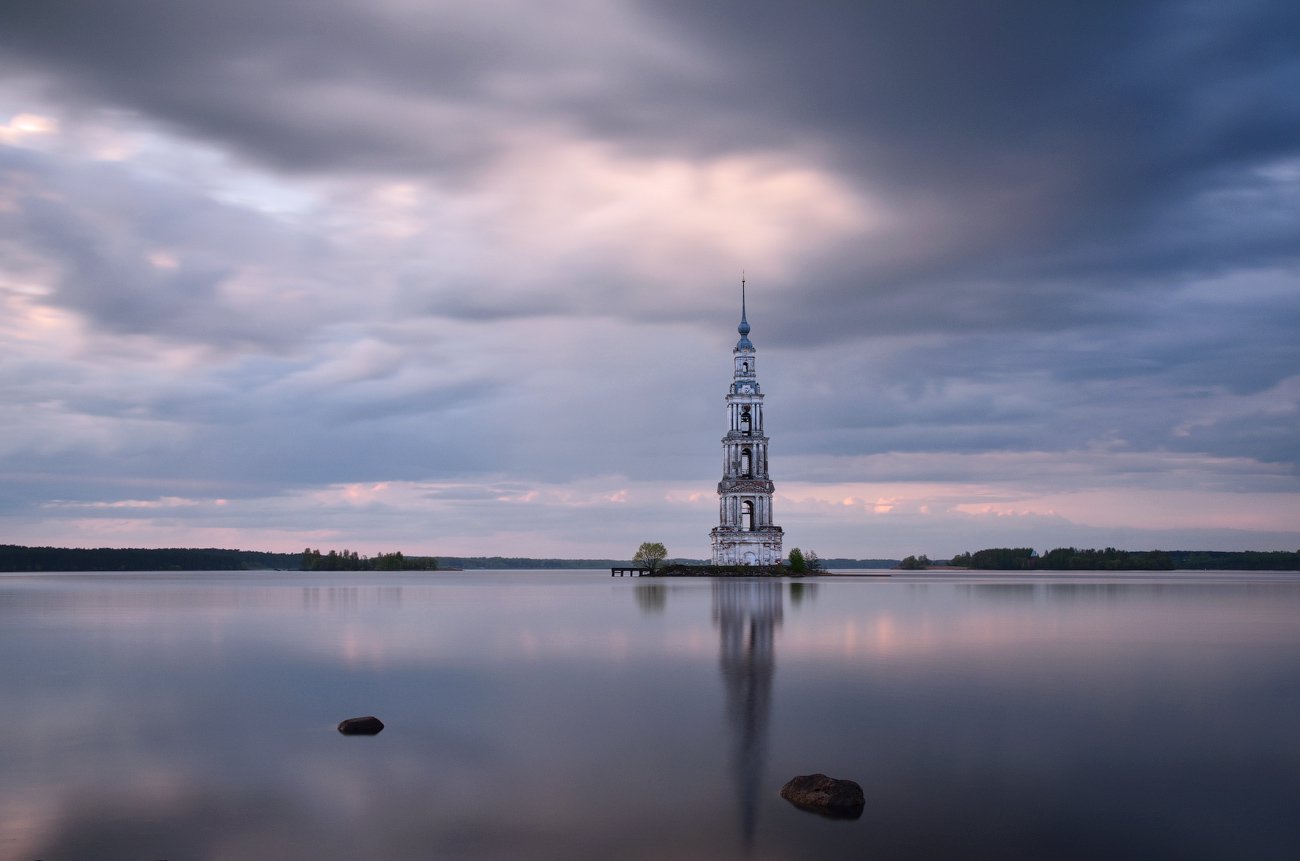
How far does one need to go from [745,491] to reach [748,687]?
118333 millimetres

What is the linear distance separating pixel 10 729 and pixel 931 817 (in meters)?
22.3

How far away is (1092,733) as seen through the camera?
25109 mm

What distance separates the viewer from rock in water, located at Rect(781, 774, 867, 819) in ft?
56.2

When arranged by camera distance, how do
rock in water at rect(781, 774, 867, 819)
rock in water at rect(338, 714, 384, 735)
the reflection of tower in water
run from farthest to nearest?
rock in water at rect(338, 714, 384, 735) < the reflection of tower in water < rock in water at rect(781, 774, 867, 819)

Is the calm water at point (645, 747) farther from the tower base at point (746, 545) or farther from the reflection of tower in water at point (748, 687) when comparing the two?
the tower base at point (746, 545)

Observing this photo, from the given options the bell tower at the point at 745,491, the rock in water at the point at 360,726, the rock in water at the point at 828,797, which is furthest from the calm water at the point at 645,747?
the bell tower at the point at 745,491

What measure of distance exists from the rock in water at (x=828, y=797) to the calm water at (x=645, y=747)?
37 cm

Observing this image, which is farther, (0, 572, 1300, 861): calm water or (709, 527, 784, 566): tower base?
(709, 527, 784, 566): tower base

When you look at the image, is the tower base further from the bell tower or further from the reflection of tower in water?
the reflection of tower in water

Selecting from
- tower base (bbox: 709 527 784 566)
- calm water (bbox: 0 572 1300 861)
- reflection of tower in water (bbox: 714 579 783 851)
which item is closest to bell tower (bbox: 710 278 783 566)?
tower base (bbox: 709 527 784 566)

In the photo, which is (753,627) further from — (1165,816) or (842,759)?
(1165,816)

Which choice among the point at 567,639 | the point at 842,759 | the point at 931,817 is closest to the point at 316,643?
the point at 567,639

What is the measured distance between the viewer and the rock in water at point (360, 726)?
25.0m

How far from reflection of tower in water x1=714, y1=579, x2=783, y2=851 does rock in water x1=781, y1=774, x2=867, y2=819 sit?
78cm
